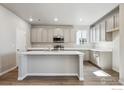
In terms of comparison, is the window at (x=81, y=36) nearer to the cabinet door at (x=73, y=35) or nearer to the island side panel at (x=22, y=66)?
the cabinet door at (x=73, y=35)

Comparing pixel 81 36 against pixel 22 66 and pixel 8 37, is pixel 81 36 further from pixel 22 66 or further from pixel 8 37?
pixel 22 66

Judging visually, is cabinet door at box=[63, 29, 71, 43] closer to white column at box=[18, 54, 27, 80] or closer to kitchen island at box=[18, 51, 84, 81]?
kitchen island at box=[18, 51, 84, 81]

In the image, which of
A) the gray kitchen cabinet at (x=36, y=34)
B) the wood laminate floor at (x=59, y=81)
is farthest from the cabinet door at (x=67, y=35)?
the wood laminate floor at (x=59, y=81)

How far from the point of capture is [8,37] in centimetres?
589

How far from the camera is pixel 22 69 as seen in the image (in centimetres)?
470

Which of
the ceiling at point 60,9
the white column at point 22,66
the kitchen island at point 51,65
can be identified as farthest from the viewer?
the kitchen island at point 51,65

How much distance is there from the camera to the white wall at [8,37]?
17.2 ft

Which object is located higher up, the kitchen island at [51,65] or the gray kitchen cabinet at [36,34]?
the gray kitchen cabinet at [36,34]

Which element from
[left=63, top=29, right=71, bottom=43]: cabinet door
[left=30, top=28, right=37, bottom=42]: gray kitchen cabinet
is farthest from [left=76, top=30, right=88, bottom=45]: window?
[left=30, top=28, right=37, bottom=42]: gray kitchen cabinet

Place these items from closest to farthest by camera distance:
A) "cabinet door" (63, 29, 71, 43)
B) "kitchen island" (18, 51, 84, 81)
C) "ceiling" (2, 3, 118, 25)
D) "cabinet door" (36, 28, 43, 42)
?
"ceiling" (2, 3, 118, 25), "kitchen island" (18, 51, 84, 81), "cabinet door" (36, 28, 43, 42), "cabinet door" (63, 29, 71, 43)

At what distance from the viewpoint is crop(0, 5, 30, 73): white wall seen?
5242 millimetres

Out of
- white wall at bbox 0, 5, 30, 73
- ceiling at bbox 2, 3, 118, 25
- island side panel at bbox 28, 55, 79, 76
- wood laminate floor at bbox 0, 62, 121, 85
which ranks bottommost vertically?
wood laminate floor at bbox 0, 62, 121, 85

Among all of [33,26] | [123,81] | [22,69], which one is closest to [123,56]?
[123,81]
